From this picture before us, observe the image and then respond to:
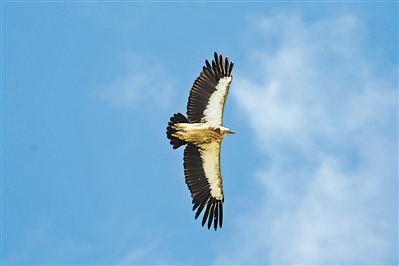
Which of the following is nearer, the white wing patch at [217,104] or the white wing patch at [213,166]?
the white wing patch at [217,104]

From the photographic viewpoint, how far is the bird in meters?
23.4

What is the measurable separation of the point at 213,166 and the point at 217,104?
7.20 feet

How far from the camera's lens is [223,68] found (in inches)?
936

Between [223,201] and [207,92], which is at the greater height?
[207,92]

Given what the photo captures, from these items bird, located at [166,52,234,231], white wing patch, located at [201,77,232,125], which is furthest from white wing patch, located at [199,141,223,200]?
white wing patch, located at [201,77,232,125]

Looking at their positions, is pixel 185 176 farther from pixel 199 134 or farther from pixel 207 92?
pixel 207 92

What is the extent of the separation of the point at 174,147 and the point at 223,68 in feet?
10.8

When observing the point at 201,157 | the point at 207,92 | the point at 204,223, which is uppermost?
the point at 207,92

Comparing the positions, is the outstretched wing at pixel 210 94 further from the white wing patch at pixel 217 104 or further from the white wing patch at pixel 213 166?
the white wing patch at pixel 213 166

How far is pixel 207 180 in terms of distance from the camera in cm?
2383

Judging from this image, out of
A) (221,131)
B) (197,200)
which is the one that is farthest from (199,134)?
(197,200)

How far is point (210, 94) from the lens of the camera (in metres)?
23.5

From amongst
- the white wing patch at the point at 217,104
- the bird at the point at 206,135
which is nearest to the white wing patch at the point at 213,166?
the bird at the point at 206,135

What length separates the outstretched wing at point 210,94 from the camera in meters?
23.5
